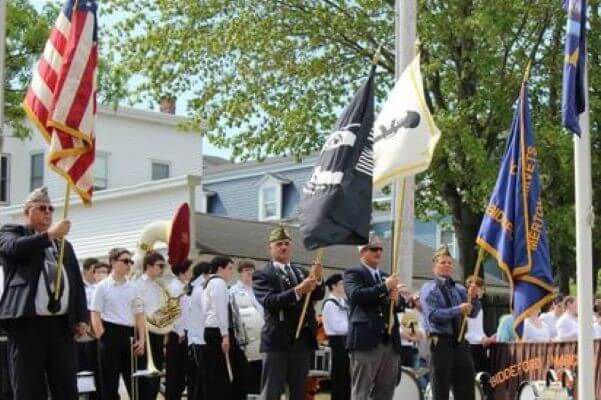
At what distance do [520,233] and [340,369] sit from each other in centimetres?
501

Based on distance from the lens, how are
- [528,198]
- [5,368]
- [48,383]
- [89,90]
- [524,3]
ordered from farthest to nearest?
[524,3], [5,368], [528,198], [89,90], [48,383]

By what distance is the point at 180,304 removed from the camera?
15.6m

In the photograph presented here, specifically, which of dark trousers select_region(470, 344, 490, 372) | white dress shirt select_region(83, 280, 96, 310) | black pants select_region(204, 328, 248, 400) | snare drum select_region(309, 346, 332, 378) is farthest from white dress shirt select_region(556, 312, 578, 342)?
white dress shirt select_region(83, 280, 96, 310)

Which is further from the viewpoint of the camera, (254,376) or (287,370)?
(254,376)

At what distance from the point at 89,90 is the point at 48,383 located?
101 inches

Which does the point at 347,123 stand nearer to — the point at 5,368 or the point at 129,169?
the point at 5,368

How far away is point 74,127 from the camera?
36.3ft

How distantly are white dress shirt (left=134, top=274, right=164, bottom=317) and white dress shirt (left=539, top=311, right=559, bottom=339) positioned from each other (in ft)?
23.8

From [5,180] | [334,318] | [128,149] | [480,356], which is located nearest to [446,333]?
[334,318]

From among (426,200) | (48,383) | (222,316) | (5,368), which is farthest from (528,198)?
(426,200)

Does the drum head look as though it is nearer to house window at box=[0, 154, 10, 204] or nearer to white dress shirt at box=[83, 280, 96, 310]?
white dress shirt at box=[83, 280, 96, 310]

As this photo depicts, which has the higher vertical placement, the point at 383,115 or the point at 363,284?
the point at 383,115

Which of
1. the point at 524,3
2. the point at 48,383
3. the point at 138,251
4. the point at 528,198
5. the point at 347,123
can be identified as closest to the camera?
the point at 48,383

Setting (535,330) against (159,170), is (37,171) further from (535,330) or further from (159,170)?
(535,330)
